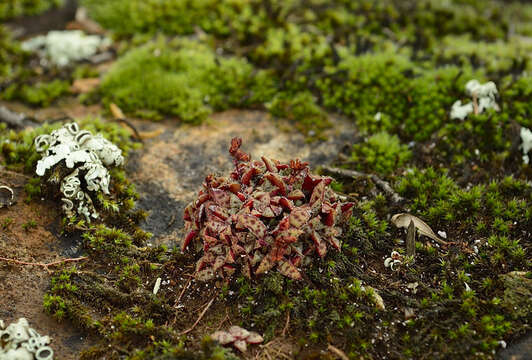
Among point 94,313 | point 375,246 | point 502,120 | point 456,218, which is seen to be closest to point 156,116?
point 94,313

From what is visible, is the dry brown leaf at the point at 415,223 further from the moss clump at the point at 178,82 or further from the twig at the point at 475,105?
the moss clump at the point at 178,82

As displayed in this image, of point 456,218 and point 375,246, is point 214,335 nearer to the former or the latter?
point 375,246

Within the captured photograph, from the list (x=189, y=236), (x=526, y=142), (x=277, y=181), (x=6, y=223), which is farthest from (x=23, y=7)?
(x=526, y=142)

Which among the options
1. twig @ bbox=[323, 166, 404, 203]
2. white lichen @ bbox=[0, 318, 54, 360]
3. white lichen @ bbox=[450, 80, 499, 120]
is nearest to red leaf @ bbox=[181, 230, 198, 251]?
white lichen @ bbox=[0, 318, 54, 360]

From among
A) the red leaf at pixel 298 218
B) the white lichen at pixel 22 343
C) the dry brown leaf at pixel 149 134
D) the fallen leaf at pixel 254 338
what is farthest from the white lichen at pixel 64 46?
the fallen leaf at pixel 254 338

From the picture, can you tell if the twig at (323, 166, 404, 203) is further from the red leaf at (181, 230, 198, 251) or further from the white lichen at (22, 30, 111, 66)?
the white lichen at (22, 30, 111, 66)

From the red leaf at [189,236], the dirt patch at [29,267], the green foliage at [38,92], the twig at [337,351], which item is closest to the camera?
the twig at [337,351]

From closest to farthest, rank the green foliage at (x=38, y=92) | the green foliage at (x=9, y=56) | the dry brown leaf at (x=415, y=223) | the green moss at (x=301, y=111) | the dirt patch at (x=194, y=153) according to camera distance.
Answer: the dry brown leaf at (x=415, y=223) → the dirt patch at (x=194, y=153) → the green moss at (x=301, y=111) → the green foliage at (x=38, y=92) → the green foliage at (x=9, y=56)

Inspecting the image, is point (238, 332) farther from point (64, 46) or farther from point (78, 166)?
point (64, 46)
